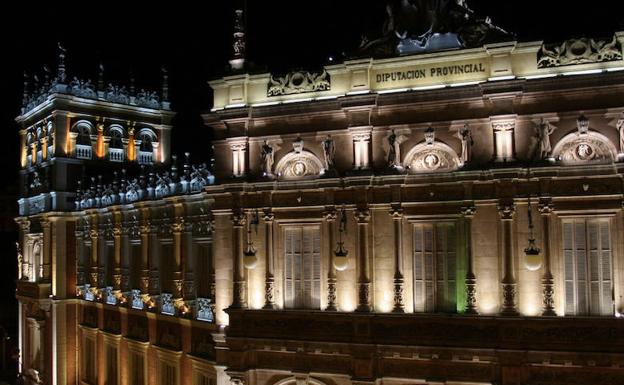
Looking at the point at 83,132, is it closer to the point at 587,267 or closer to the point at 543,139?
the point at 543,139

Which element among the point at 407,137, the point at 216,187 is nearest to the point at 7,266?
Answer: the point at 216,187

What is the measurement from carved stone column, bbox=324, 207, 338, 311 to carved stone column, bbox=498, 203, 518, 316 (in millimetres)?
5248

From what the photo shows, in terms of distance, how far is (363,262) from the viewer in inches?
895

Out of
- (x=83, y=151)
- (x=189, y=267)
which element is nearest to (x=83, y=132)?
(x=83, y=151)

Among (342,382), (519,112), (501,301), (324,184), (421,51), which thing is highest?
(421,51)

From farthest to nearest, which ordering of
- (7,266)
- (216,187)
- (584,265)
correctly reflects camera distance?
(7,266)
(216,187)
(584,265)

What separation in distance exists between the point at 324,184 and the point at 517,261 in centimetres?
642

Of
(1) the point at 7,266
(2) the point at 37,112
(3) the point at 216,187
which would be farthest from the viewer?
(1) the point at 7,266

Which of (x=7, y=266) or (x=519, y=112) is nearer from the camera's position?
(x=519, y=112)

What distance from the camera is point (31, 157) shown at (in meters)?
43.5

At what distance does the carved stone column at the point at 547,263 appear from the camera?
816 inches

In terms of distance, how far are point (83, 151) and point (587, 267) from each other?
28.9 m

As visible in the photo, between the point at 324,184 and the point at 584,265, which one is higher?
the point at 324,184

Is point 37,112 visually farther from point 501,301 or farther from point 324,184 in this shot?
point 501,301
